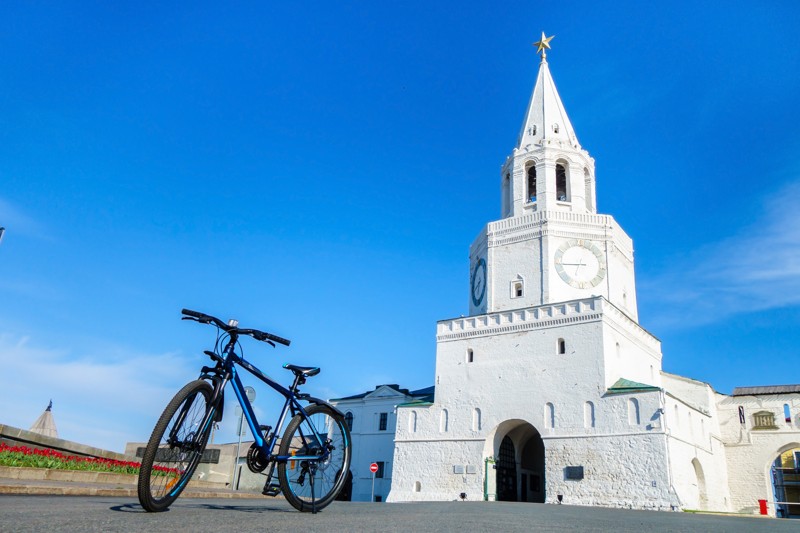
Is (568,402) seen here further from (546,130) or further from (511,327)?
(546,130)

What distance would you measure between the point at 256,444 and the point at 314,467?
3.62 feet

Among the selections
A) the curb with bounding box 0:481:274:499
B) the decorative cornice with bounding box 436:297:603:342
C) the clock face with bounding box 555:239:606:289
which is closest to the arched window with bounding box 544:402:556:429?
the decorative cornice with bounding box 436:297:603:342

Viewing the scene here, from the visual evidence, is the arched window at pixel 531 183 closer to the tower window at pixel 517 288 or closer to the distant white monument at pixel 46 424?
the tower window at pixel 517 288

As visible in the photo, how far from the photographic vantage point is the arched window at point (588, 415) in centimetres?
2750

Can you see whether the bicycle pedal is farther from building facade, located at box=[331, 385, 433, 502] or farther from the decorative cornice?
building facade, located at box=[331, 385, 433, 502]

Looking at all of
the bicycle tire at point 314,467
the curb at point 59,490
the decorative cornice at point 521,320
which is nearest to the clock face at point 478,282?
the decorative cornice at point 521,320

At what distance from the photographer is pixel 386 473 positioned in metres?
39.3

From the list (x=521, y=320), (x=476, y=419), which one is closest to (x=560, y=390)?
(x=521, y=320)

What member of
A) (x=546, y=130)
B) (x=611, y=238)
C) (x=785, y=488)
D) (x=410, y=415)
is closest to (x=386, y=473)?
(x=410, y=415)

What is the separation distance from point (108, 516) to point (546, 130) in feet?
110

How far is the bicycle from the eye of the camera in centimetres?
668

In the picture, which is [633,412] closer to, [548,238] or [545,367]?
[545,367]

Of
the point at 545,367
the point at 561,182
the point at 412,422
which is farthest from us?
the point at 561,182

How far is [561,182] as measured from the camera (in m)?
35.4
